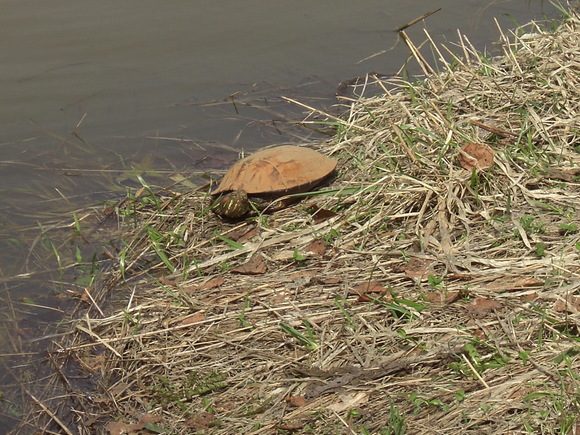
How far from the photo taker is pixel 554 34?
18.3 feet

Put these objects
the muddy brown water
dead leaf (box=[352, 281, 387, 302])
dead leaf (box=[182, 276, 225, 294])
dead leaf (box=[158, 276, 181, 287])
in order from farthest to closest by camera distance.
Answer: the muddy brown water
dead leaf (box=[158, 276, 181, 287])
dead leaf (box=[182, 276, 225, 294])
dead leaf (box=[352, 281, 387, 302])

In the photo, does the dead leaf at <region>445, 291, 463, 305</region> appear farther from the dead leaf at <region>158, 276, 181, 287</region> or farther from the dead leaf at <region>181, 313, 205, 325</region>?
the dead leaf at <region>158, 276, 181, 287</region>

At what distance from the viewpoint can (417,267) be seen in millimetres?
3656

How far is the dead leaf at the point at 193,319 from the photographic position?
3629 mm

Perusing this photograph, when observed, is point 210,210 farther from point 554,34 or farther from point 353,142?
point 554,34

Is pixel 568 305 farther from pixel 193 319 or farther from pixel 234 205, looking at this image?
pixel 234 205

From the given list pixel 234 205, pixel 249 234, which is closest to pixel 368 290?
pixel 249 234

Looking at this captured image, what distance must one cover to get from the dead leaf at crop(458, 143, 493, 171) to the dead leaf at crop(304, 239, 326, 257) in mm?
903

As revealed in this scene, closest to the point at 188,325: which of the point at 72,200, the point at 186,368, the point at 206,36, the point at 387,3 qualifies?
the point at 186,368

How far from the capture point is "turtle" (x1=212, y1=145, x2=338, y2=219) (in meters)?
4.40

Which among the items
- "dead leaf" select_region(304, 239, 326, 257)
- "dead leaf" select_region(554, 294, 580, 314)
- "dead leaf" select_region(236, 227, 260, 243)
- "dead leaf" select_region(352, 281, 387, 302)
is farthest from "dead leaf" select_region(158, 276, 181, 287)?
"dead leaf" select_region(554, 294, 580, 314)

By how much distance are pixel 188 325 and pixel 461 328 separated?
1277 millimetres

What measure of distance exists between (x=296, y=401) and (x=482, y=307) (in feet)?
3.02

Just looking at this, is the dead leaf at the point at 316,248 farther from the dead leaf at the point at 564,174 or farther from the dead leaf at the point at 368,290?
the dead leaf at the point at 564,174
